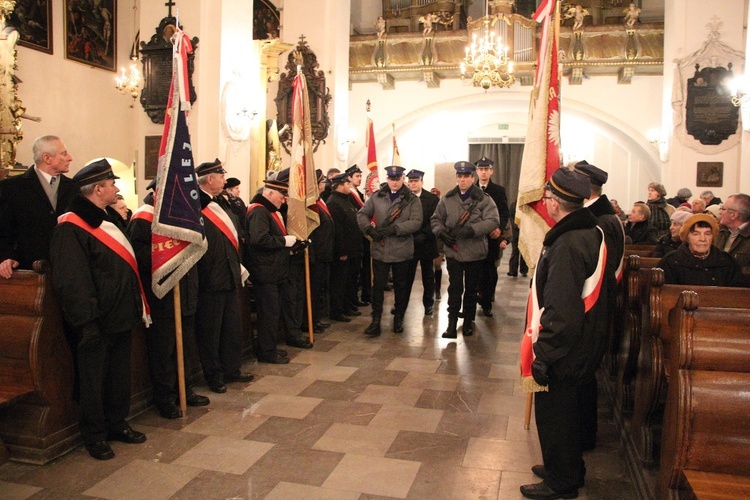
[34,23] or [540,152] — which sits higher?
[34,23]

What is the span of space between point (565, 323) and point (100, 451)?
98.9 inches

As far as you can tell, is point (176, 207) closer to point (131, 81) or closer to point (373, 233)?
point (373, 233)

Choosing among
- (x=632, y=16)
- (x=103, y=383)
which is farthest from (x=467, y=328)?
(x=632, y=16)

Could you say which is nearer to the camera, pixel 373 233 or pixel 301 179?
pixel 301 179

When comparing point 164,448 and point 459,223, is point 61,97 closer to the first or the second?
point 459,223

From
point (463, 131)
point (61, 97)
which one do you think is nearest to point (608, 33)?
point (463, 131)

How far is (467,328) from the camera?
6430mm

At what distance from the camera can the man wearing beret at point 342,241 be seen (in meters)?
6.87

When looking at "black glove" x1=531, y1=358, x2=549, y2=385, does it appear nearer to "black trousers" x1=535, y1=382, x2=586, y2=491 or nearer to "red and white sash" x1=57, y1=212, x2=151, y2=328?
A: "black trousers" x1=535, y1=382, x2=586, y2=491

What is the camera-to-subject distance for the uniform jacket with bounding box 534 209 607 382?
2.81 metres

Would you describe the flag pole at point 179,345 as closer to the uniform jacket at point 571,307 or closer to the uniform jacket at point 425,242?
the uniform jacket at point 571,307

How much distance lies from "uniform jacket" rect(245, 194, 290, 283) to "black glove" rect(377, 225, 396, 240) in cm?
121

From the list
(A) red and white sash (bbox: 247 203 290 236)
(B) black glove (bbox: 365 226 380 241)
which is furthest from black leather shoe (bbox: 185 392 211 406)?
(B) black glove (bbox: 365 226 380 241)

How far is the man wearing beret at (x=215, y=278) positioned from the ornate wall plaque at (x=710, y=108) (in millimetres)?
10210
